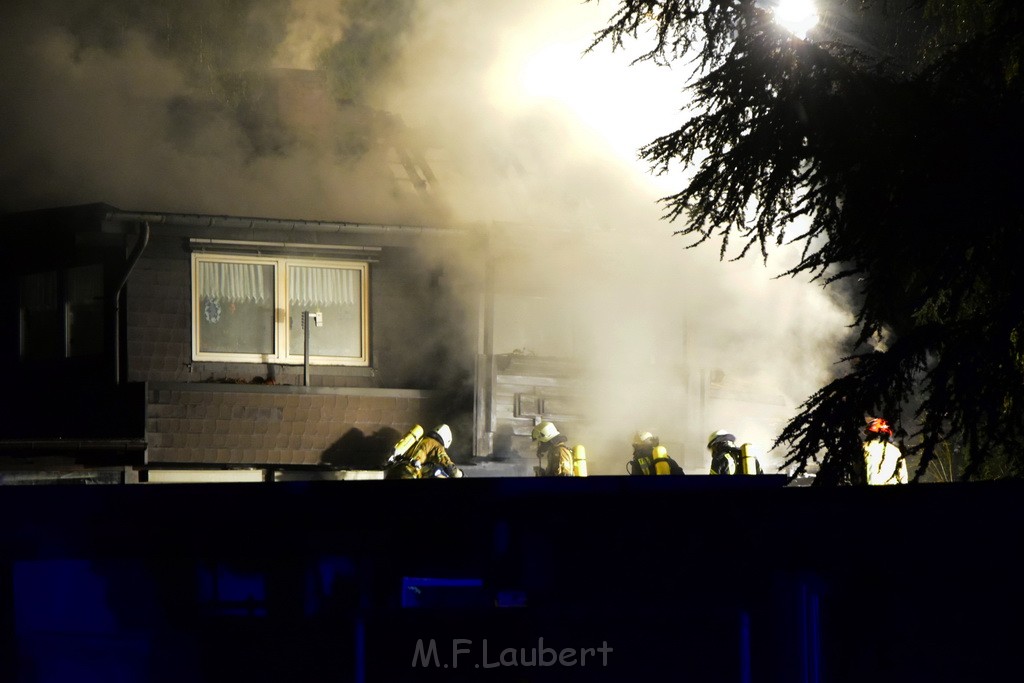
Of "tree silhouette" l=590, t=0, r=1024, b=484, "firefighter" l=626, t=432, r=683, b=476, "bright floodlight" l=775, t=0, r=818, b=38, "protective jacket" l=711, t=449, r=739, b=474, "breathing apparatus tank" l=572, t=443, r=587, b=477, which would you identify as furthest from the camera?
"breathing apparatus tank" l=572, t=443, r=587, b=477

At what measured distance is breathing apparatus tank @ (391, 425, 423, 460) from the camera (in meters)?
12.7

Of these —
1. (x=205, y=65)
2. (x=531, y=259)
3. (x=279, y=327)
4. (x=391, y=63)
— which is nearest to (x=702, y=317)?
(x=531, y=259)

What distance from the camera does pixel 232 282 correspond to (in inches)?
567

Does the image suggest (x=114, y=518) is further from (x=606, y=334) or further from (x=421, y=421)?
(x=606, y=334)

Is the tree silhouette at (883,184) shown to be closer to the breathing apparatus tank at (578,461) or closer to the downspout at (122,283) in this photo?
the breathing apparatus tank at (578,461)

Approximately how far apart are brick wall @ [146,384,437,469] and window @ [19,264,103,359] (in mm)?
1751

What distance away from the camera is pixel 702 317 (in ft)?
50.5

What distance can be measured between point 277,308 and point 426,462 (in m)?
4.57

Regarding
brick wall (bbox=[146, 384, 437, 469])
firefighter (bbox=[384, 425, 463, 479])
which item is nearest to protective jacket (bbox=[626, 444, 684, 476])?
firefighter (bbox=[384, 425, 463, 479])

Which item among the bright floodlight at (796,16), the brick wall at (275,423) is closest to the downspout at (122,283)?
the brick wall at (275,423)

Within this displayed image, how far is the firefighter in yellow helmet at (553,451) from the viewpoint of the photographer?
11.8 m

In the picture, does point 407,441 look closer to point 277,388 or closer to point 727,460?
point 277,388

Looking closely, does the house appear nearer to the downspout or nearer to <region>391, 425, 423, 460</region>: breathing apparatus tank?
the downspout

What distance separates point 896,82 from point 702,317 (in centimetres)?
918
